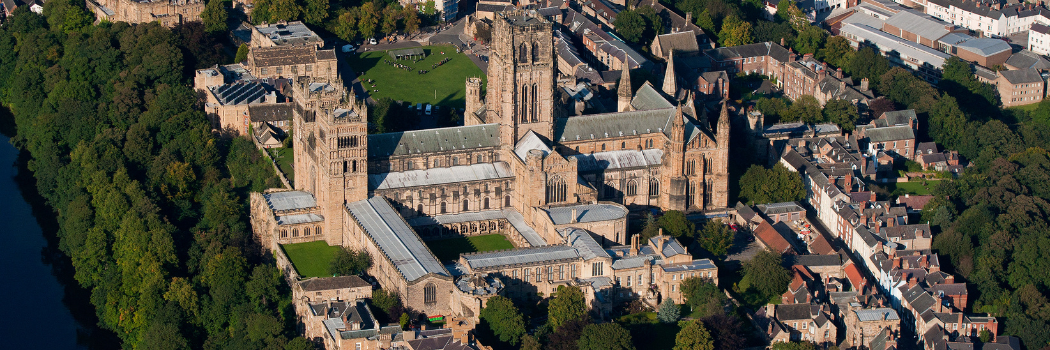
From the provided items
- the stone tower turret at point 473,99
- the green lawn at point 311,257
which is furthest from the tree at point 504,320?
the stone tower turret at point 473,99

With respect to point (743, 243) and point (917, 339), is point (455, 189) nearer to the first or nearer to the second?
point (743, 243)

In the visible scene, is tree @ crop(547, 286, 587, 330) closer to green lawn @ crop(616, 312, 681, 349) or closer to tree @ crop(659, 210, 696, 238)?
green lawn @ crop(616, 312, 681, 349)

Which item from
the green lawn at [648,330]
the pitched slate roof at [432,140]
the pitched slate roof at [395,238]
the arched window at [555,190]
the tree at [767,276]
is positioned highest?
the pitched slate roof at [432,140]

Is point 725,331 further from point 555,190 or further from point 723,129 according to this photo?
point 723,129

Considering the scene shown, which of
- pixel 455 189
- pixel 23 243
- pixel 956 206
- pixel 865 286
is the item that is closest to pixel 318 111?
pixel 455 189

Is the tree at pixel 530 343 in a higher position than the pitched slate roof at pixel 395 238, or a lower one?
lower

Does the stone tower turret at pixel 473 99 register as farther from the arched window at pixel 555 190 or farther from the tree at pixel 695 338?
the tree at pixel 695 338
